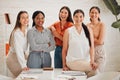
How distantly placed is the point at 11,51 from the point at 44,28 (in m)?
0.58

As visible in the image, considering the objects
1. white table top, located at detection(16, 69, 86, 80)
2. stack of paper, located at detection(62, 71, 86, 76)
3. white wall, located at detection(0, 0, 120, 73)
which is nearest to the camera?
white table top, located at detection(16, 69, 86, 80)

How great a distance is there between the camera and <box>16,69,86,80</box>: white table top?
3.34m

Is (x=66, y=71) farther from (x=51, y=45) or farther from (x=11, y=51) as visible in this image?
(x=11, y=51)

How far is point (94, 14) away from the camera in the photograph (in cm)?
383

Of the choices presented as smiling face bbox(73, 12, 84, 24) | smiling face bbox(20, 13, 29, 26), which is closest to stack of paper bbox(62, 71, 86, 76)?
smiling face bbox(73, 12, 84, 24)

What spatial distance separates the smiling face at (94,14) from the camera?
3.81 m

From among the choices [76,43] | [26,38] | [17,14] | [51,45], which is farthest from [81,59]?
[17,14]

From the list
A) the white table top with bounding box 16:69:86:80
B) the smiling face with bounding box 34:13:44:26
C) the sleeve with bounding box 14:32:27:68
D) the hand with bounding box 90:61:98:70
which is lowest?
the white table top with bounding box 16:69:86:80

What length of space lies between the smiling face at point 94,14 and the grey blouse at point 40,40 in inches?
25.4

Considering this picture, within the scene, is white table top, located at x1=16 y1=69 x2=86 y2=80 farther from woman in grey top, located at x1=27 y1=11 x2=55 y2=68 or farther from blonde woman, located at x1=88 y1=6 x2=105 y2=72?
blonde woman, located at x1=88 y1=6 x2=105 y2=72

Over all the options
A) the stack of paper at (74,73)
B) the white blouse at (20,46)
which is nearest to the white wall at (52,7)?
the white blouse at (20,46)

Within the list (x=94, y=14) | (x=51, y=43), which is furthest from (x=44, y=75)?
(x=94, y=14)

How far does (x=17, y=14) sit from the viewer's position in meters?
3.80

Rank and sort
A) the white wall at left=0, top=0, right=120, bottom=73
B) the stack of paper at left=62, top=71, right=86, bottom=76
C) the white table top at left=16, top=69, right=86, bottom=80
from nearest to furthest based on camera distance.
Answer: the white table top at left=16, top=69, right=86, bottom=80
the stack of paper at left=62, top=71, right=86, bottom=76
the white wall at left=0, top=0, right=120, bottom=73
